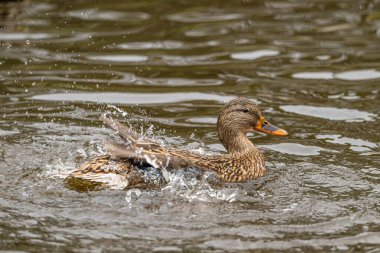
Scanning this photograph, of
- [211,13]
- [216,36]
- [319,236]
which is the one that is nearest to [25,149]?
[319,236]

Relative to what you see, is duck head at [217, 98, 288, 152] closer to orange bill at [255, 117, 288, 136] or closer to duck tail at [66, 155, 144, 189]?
orange bill at [255, 117, 288, 136]

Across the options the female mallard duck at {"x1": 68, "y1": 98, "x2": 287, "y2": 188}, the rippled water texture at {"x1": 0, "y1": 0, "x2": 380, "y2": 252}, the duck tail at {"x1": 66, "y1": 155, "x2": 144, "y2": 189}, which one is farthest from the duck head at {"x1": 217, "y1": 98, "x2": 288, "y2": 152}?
the duck tail at {"x1": 66, "y1": 155, "x2": 144, "y2": 189}

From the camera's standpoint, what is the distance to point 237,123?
9.68 metres

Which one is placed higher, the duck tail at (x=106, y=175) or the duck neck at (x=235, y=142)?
the duck neck at (x=235, y=142)

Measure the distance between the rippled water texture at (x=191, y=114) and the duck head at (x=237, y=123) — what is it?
38cm

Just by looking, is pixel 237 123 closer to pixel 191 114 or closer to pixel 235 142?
pixel 235 142

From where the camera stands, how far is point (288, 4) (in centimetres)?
1589

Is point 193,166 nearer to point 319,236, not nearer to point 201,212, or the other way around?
point 201,212

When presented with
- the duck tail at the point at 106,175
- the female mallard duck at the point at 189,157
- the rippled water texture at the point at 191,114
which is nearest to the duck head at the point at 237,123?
the female mallard duck at the point at 189,157

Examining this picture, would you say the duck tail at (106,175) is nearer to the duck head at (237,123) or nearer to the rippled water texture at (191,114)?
the rippled water texture at (191,114)

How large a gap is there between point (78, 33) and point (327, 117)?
15.5ft

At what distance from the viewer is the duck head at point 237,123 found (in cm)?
965

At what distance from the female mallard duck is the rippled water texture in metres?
0.17

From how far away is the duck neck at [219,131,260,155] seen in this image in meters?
9.62
